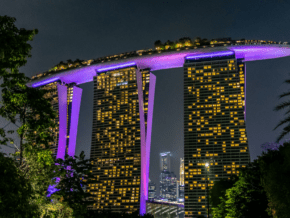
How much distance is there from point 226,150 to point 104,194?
172 ft

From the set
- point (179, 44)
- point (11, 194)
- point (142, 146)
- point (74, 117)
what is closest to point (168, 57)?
point (179, 44)

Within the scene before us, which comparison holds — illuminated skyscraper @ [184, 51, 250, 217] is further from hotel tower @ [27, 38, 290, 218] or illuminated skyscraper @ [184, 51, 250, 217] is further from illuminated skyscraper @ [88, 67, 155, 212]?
illuminated skyscraper @ [88, 67, 155, 212]

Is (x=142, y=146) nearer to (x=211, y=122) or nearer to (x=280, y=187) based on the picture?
(x=211, y=122)

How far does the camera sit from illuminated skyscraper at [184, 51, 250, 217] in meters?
127

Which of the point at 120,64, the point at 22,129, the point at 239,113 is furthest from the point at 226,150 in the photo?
the point at 22,129

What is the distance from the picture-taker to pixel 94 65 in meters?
153

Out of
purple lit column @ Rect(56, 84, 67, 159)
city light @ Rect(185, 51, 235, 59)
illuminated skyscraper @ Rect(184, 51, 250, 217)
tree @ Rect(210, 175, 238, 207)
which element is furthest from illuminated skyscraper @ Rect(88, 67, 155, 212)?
tree @ Rect(210, 175, 238, 207)

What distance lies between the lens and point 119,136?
147375 millimetres

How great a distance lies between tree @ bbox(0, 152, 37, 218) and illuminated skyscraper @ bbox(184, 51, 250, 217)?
117634mm

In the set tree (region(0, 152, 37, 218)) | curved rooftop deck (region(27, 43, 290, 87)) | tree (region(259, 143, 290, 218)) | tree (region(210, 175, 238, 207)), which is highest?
curved rooftop deck (region(27, 43, 290, 87))

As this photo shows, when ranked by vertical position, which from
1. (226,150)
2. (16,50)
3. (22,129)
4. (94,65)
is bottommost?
(22,129)

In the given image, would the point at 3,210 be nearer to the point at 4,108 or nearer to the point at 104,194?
the point at 4,108

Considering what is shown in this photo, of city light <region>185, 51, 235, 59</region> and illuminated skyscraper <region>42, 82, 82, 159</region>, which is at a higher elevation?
city light <region>185, 51, 235, 59</region>

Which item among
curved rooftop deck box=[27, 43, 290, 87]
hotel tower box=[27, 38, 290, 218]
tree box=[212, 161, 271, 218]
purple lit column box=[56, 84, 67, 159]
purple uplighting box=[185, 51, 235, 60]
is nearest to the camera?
tree box=[212, 161, 271, 218]
